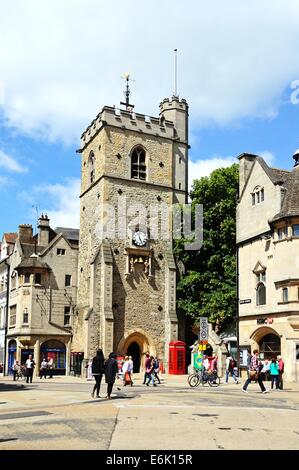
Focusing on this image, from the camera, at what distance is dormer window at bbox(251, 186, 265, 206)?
34.2m

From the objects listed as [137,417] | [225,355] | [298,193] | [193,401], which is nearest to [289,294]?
Answer: [298,193]

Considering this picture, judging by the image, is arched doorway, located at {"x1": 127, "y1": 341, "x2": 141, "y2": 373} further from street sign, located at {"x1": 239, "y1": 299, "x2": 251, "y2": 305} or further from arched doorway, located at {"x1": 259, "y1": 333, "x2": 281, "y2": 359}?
arched doorway, located at {"x1": 259, "y1": 333, "x2": 281, "y2": 359}

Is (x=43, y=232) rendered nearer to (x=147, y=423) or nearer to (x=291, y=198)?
(x=291, y=198)

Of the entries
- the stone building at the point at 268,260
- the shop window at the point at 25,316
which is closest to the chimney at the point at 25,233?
the shop window at the point at 25,316

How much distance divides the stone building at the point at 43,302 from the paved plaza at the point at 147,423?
2624 centimetres

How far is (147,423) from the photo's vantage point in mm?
12398

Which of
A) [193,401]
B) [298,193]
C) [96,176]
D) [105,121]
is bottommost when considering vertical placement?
[193,401]

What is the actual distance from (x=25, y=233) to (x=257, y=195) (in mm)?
23816

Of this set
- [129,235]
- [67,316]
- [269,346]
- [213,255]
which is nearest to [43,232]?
[67,316]

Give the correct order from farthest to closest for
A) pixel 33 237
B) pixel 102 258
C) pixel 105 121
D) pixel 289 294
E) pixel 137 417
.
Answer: pixel 33 237 → pixel 105 121 → pixel 102 258 → pixel 289 294 → pixel 137 417

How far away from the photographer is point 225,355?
120ft

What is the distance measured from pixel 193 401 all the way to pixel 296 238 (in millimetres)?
14706

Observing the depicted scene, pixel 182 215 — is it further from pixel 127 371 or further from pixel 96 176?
pixel 127 371
